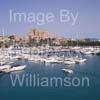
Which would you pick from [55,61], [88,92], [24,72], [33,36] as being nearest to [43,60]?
[55,61]

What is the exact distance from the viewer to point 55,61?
822 centimetres

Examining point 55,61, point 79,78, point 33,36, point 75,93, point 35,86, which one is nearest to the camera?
point 75,93

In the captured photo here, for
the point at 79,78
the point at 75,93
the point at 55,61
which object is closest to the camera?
the point at 75,93

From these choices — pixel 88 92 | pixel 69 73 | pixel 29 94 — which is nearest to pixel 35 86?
pixel 29 94

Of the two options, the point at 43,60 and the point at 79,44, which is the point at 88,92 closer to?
the point at 43,60

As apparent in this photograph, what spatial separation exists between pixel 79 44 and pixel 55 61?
6253mm

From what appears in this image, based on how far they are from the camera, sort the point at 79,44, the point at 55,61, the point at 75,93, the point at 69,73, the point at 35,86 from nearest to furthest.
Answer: the point at 75,93 → the point at 35,86 → the point at 69,73 → the point at 55,61 → the point at 79,44

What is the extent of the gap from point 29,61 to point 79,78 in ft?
10.7

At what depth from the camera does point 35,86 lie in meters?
4.94

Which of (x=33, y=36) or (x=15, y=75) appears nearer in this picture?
(x=15, y=75)

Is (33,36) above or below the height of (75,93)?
above

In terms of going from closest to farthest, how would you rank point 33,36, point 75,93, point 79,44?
point 75,93
point 33,36
point 79,44

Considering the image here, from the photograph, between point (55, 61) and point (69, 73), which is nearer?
point (69, 73)

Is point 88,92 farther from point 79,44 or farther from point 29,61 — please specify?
point 79,44
